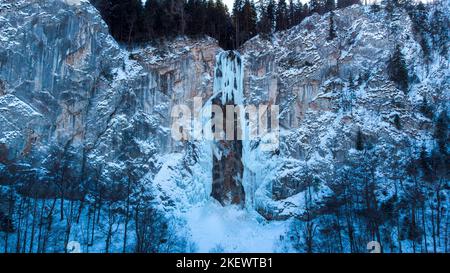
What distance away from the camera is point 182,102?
45812mm

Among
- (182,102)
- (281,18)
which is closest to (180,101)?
(182,102)

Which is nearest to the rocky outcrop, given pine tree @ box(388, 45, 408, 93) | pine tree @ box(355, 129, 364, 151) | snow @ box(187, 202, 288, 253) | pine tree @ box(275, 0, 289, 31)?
pine tree @ box(355, 129, 364, 151)

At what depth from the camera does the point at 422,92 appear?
43812 millimetres

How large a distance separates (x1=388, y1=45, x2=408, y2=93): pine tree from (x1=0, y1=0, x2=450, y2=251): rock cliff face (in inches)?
19.7

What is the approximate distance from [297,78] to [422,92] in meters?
10.7

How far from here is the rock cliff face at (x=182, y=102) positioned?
130 feet

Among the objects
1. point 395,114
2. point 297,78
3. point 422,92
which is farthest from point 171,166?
point 422,92

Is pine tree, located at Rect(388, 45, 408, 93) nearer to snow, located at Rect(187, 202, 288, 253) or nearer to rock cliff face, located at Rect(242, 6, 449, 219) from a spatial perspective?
rock cliff face, located at Rect(242, 6, 449, 219)

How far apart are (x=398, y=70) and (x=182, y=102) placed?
18.9 metres

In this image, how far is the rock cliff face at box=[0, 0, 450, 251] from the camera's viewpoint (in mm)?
39719

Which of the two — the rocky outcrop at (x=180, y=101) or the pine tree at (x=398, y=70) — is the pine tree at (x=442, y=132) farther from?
the pine tree at (x=398, y=70)

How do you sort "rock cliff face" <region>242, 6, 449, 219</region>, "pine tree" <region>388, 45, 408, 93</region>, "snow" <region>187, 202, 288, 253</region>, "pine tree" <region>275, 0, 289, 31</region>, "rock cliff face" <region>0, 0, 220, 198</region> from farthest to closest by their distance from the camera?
"pine tree" <region>275, 0, 289, 31</region> < "pine tree" <region>388, 45, 408, 93</region> < "rock cliff face" <region>242, 6, 449, 219</region> < "rock cliff face" <region>0, 0, 220, 198</region> < "snow" <region>187, 202, 288, 253</region>
